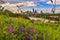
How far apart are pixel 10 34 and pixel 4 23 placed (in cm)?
72

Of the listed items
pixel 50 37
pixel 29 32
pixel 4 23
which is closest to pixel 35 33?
pixel 29 32

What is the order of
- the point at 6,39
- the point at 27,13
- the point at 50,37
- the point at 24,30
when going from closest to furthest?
the point at 6,39 → the point at 24,30 → the point at 50,37 → the point at 27,13

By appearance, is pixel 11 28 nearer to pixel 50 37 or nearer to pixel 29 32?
pixel 29 32

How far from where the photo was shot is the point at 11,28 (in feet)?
12.5

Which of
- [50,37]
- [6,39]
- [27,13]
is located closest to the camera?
[6,39]

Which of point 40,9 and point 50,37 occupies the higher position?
point 40,9

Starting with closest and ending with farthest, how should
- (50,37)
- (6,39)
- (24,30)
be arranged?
1. (6,39)
2. (24,30)
3. (50,37)

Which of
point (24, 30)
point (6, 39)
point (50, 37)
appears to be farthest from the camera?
point (50, 37)

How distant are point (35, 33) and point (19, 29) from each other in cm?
29

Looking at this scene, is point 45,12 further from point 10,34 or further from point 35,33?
point 10,34

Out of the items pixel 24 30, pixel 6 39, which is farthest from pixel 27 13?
pixel 6 39

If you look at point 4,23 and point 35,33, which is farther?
point 4,23

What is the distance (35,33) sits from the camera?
12.8 ft

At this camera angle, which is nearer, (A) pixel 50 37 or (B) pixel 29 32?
(B) pixel 29 32
